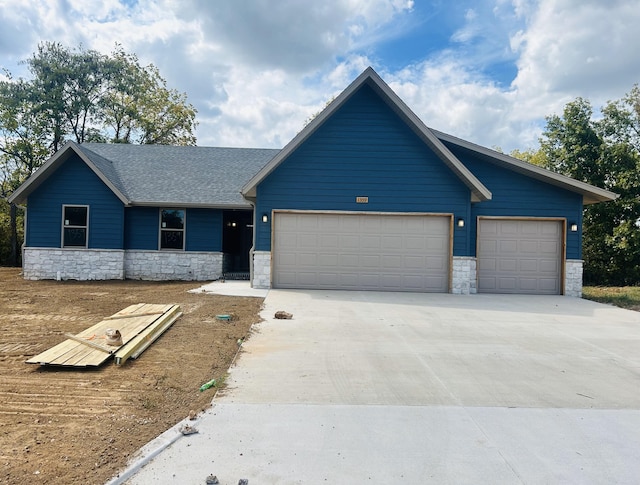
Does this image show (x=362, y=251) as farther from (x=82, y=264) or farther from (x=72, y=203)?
(x=72, y=203)

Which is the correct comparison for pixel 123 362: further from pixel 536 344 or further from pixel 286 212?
pixel 286 212

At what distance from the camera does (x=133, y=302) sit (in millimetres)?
9234

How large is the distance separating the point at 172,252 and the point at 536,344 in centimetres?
1199

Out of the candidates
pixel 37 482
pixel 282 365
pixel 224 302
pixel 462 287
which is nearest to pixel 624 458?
pixel 282 365

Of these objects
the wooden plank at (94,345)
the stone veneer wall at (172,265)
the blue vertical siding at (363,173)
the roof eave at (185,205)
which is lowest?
the wooden plank at (94,345)

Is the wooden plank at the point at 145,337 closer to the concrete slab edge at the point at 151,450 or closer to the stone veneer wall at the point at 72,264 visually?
the concrete slab edge at the point at 151,450

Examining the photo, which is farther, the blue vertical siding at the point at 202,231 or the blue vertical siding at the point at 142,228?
the blue vertical siding at the point at 202,231

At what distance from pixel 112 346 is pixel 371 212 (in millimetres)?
7846

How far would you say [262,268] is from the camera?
11375 millimetres

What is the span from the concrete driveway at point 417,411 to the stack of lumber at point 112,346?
150 centimetres

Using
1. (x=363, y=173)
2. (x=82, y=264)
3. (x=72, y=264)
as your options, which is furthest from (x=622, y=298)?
(x=72, y=264)

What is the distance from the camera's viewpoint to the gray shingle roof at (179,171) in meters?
13.7

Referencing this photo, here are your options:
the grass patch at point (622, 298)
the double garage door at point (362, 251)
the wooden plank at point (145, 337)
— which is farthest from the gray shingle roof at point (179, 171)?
the grass patch at point (622, 298)

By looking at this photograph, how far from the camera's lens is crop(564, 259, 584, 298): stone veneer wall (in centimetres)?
1183
